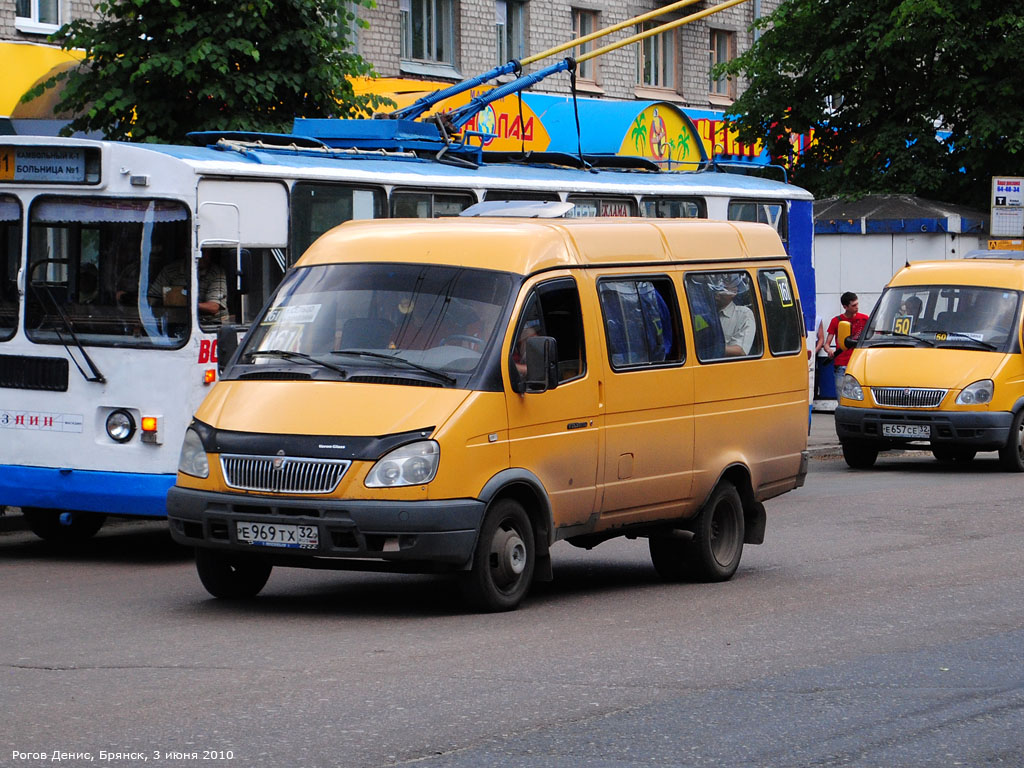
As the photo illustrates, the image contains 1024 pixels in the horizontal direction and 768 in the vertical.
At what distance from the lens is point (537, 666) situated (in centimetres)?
824

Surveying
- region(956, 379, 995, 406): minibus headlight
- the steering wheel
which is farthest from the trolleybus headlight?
region(956, 379, 995, 406): minibus headlight

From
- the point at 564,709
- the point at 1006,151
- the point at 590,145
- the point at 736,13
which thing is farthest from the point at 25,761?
the point at 736,13

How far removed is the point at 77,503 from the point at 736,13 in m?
28.9

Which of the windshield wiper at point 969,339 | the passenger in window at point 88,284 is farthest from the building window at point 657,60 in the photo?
the passenger in window at point 88,284

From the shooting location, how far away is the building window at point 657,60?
1441 inches

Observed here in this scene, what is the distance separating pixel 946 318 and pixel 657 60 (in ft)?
58.1

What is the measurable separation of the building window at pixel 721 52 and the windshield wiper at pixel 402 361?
97.1 ft

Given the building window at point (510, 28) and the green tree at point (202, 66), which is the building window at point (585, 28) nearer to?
the building window at point (510, 28)

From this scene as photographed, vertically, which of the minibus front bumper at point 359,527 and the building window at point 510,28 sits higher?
the building window at point 510,28

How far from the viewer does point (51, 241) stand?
12.7m

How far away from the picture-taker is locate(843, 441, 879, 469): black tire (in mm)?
20672

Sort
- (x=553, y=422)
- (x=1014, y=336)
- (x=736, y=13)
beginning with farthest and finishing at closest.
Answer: (x=736, y=13), (x=1014, y=336), (x=553, y=422)

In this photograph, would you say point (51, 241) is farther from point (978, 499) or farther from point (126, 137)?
point (978, 499)

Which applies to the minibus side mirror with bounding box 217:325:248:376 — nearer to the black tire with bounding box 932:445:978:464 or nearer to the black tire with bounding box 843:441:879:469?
the black tire with bounding box 843:441:879:469
